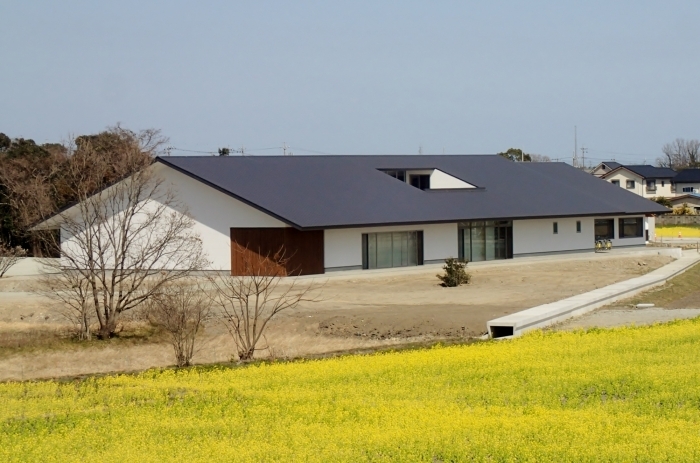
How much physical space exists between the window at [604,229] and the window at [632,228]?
926mm

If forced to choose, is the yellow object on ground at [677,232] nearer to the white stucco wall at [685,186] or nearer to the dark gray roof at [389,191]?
the dark gray roof at [389,191]

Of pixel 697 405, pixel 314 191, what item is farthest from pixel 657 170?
pixel 697 405

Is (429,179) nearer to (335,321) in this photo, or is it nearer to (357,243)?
(357,243)

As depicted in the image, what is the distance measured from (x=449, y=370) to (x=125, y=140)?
52.8 metres

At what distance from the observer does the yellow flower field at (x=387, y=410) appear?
9422 millimetres

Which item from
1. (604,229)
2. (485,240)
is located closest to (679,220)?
(604,229)

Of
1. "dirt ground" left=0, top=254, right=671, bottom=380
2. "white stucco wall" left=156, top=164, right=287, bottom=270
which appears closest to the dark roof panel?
"dirt ground" left=0, top=254, right=671, bottom=380

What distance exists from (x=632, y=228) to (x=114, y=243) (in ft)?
119

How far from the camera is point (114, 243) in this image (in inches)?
1076

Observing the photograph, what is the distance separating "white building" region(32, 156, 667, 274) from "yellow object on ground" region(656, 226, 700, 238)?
2162cm

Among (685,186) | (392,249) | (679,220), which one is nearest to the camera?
(392,249)

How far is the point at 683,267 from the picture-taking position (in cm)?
4181

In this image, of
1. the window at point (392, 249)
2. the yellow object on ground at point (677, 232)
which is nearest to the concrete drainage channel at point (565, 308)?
the window at point (392, 249)

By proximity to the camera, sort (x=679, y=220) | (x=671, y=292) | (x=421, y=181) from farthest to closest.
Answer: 1. (x=679, y=220)
2. (x=421, y=181)
3. (x=671, y=292)
